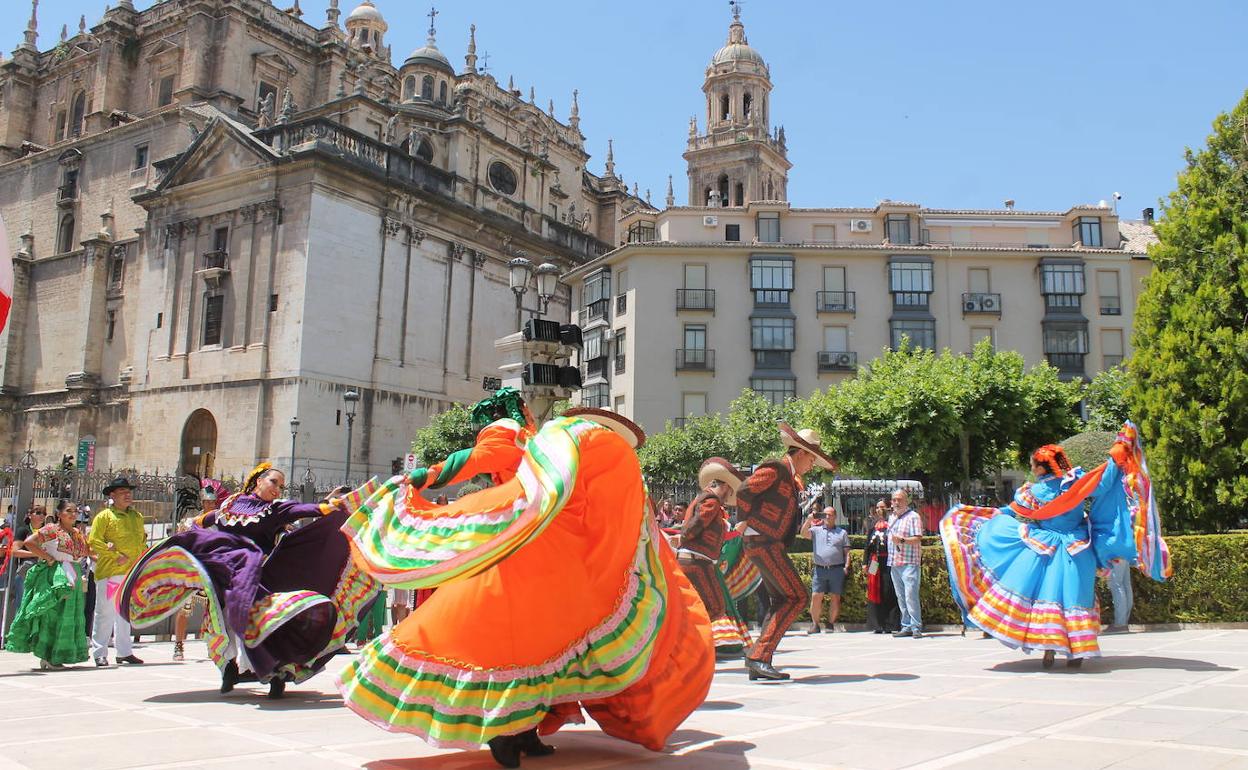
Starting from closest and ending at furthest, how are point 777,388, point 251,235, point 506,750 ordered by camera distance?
point 506,750 → point 251,235 → point 777,388

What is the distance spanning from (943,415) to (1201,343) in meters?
15.0

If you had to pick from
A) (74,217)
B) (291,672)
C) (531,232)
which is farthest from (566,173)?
(291,672)

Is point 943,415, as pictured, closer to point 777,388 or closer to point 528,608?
point 777,388

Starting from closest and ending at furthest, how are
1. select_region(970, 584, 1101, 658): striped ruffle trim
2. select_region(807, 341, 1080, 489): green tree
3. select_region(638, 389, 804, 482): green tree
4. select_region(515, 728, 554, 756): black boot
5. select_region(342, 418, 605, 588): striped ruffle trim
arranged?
select_region(342, 418, 605, 588): striped ruffle trim < select_region(515, 728, 554, 756): black boot < select_region(970, 584, 1101, 658): striped ruffle trim < select_region(807, 341, 1080, 489): green tree < select_region(638, 389, 804, 482): green tree

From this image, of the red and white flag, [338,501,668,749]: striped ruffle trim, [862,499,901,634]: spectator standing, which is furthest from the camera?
[862,499,901,634]: spectator standing

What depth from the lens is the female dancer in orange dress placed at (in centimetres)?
475

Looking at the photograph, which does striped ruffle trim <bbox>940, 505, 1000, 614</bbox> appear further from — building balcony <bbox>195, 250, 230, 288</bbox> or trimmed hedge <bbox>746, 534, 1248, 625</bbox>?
building balcony <bbox>195, 250, 230, 288</bbox>

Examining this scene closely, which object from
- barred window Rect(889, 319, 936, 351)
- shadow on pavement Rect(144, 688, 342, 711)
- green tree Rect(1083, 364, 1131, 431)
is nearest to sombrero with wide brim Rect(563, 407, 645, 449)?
shadow on pavement Rect(144, 688, 342, 711)

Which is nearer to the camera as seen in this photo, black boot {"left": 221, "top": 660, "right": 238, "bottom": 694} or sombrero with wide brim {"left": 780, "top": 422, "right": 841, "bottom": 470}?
black boot {"left": 221, "top": 660, "right": 238, "bottom": 694}

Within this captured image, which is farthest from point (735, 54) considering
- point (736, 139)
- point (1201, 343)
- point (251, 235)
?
point (1201, 343)

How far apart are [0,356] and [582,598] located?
55.7m

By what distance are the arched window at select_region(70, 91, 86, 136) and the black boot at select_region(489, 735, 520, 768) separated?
58.7 m

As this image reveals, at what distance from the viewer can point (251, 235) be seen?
3978cm

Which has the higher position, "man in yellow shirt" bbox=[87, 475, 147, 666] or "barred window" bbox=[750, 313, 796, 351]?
"barred window" bbox=[750, 313, 796, 351]
